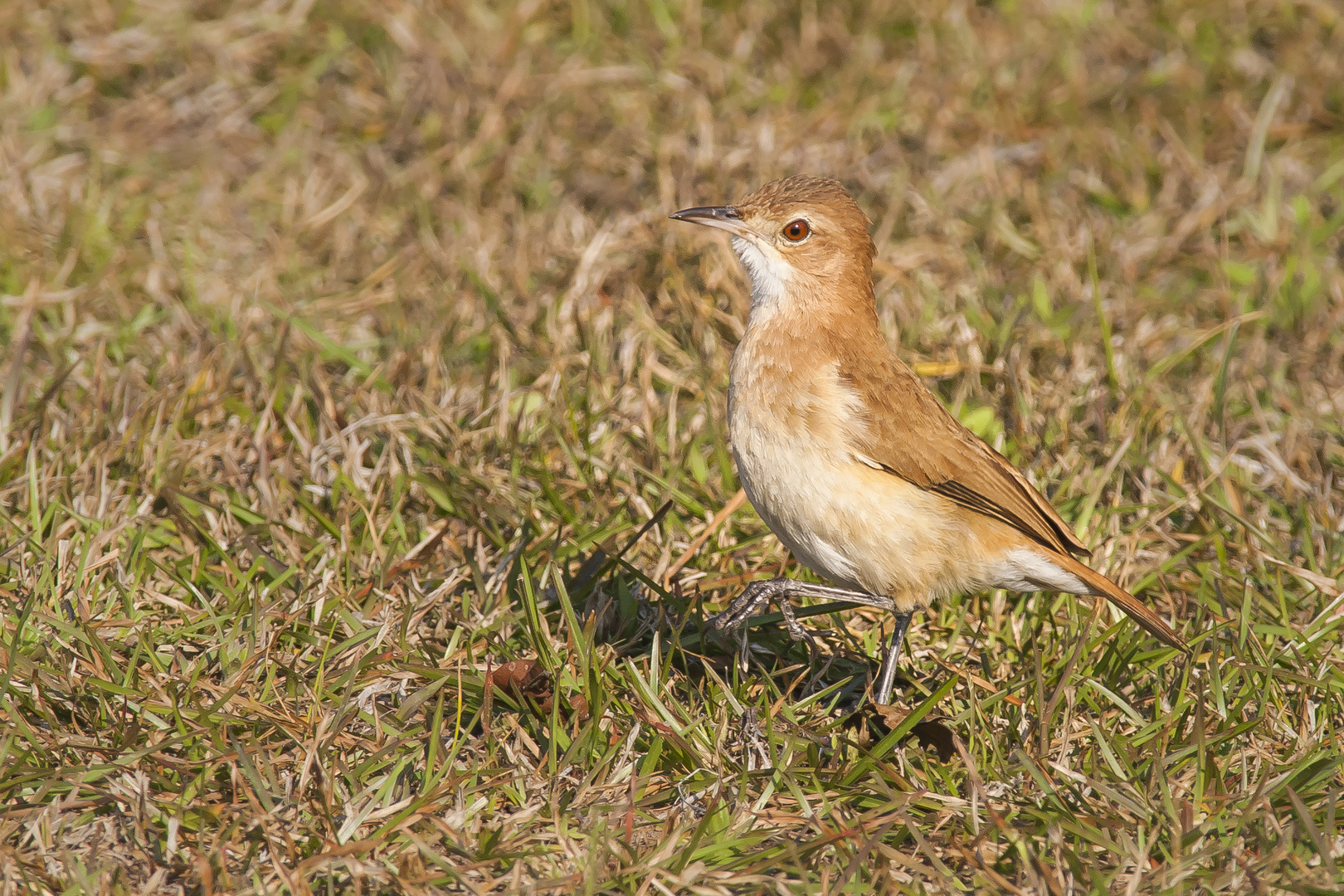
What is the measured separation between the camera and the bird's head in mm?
5160

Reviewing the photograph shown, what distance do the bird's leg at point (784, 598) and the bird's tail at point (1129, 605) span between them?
2.12 ft

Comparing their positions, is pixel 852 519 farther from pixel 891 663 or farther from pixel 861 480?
pixel 891 663

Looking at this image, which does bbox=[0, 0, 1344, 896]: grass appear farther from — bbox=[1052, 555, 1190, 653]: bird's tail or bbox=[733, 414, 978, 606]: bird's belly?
bbox=[733, 414, 978, 606]: bird's belly

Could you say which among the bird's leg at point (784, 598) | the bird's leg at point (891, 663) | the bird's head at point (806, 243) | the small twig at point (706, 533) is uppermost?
the bird's head at point (806, 243)

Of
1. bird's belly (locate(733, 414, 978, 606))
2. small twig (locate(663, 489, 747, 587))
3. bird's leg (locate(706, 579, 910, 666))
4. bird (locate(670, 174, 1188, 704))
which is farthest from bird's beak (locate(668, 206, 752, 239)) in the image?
bird's leg (locate(706, 579, 910, 666))

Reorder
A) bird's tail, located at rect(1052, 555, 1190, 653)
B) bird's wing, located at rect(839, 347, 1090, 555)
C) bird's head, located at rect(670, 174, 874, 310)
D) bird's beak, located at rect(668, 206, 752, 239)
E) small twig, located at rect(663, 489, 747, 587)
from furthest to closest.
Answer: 1. small twig, located at rect(663, 489, 747, 587)
2. bird's beak, located at rect(668, 206, 752, 239)
3. bird's head, located at rect(670, 174, 874, 310)
4. bird's wing, located at rect(839, 347, 1090, 555)
5. bird's tail, located at rect(1052, 555, 1190, 653)

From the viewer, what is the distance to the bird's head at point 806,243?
16.9 ft

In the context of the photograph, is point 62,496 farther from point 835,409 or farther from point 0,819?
point 835,409

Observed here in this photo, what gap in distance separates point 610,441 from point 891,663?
1.87 meters

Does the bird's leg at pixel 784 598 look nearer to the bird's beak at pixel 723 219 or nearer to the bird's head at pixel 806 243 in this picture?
the bird's head at pixel 806 243

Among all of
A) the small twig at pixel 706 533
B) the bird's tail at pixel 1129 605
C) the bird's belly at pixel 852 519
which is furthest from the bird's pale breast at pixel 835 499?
the small twig at pixel 706 533

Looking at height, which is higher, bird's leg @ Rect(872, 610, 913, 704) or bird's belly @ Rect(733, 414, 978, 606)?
bird's belly @ Rect(733, 414, 978, 606)

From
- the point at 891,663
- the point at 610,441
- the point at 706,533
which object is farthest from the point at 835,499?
the point at 610,441

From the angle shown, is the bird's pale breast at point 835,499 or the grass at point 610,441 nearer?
the grass at point 610,441
